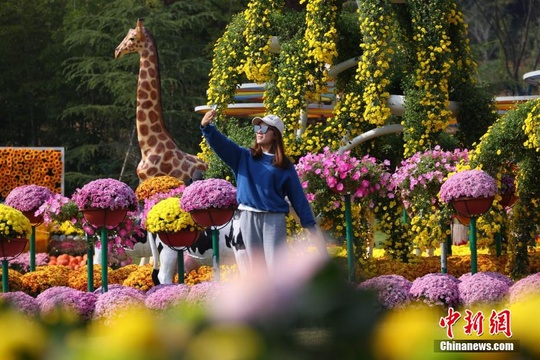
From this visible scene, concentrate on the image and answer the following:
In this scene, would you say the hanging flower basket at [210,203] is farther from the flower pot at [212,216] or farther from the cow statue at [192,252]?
the cow statue at [192,252]

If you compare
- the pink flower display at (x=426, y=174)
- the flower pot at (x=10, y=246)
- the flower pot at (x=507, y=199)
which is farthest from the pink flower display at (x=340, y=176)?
the flower pot at (x=10, y=246)

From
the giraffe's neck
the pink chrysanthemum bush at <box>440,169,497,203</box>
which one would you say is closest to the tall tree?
the giraffe's neck

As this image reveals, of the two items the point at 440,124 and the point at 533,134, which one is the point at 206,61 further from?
the point at 533,134

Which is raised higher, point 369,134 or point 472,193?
point 369,134

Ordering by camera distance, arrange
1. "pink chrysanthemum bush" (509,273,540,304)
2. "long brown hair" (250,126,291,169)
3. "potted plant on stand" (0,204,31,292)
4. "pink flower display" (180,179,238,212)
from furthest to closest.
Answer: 1. "potted plant on stand" (0,204,31,292)
2. "pink flower display" (180,179,238,212)
3. "long brown hair" (250,126,291,169)
4. "pink chrysanthemum bush" (509,273,540,304)

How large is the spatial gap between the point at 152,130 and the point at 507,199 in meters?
5.66

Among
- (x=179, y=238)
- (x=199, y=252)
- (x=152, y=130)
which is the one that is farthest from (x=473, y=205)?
(x=152, y=130)

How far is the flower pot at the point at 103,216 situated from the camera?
752cm

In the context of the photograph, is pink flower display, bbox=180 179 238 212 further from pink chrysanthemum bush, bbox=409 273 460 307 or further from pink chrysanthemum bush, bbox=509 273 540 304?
pink chrysanthemum bush, bbox=509 273 540 304

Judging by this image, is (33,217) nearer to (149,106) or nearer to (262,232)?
(262,232)

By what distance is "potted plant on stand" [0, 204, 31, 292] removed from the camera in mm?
7573

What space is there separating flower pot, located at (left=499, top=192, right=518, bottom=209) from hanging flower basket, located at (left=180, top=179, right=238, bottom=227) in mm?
3187

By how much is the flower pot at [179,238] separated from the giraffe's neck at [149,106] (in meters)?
5.61

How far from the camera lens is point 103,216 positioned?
754cm
